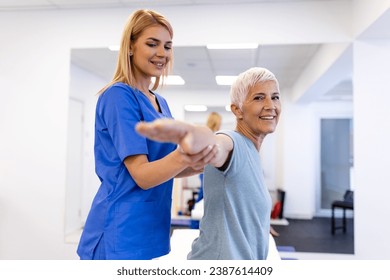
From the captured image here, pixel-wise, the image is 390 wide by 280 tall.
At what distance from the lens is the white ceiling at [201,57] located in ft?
10.8

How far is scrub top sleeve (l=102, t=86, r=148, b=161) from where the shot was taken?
0.89m

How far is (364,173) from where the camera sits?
121 inches

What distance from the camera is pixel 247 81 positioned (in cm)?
96

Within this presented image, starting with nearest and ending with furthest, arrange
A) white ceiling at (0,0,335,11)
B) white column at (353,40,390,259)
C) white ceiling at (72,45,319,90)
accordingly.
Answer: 1. white column at (353,40,390,259)
2. white ceiling at (0,0,335,11)
3. white ceiling at (72,45,319,90)

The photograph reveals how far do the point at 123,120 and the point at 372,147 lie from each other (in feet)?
9.09

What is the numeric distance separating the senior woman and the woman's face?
0.22 m

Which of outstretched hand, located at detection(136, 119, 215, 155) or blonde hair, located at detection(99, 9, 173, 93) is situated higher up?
blonde hair, located at detection(99, 9, 173, 93)

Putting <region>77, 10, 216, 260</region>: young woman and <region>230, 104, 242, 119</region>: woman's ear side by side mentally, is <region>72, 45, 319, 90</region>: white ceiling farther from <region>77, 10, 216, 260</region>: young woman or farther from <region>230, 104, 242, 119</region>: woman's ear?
<region>230, 104, 242, 119</region>: woman's ear

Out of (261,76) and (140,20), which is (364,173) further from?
(140,20)

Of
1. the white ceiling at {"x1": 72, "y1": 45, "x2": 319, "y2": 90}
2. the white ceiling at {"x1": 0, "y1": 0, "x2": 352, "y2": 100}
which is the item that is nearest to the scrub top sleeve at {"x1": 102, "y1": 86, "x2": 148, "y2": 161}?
the white ceiling at {"x1": 0, "y1": 0, "x2": 352, "y2": 100}

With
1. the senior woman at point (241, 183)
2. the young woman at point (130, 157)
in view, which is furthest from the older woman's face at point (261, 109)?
the young woman at point (130, 157)
